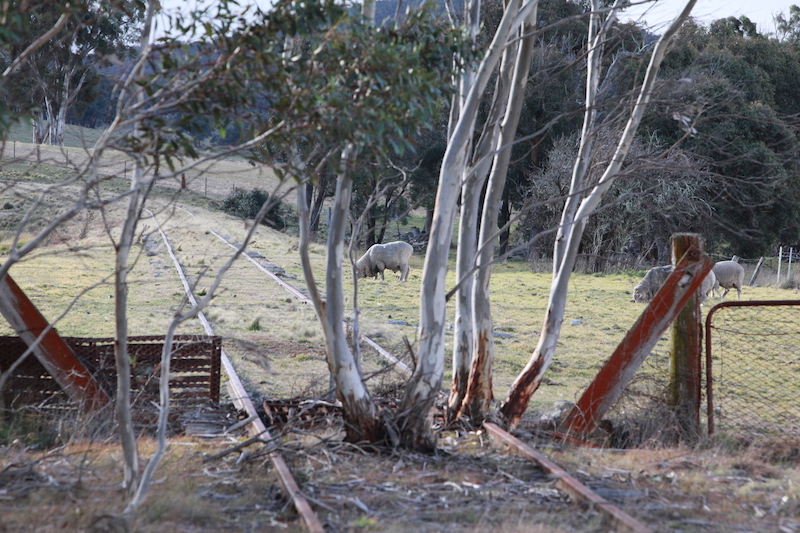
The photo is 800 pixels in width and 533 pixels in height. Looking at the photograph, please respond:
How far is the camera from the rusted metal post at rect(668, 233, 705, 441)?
6.77 metres

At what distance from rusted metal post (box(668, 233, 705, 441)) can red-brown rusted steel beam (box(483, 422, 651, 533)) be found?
1.66 metres

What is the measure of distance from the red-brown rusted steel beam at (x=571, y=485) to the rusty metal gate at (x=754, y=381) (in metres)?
1.81

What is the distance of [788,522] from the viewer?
4590mm

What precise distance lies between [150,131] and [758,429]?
6.36m

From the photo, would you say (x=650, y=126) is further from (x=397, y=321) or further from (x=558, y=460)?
(x=558, y=460)

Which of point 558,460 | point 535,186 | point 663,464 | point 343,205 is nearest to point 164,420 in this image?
point 343,205

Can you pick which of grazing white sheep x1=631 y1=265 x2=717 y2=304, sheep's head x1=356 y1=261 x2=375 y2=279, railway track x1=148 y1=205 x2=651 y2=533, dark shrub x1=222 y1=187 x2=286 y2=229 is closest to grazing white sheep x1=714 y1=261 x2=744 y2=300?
grazing white sheep x1=631 y1=265 x2=717 y2=304

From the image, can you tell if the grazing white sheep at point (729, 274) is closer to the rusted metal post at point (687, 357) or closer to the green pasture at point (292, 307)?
the green pasture at point (292, 307)

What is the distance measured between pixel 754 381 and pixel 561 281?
4421 millimetres

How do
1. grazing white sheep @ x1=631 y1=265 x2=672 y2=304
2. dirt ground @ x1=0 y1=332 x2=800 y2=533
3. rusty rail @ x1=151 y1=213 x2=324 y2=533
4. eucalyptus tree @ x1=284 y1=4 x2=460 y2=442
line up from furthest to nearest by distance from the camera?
1. grazing white sheep @ x1=631 y1=265 x2=672 y2=304
2. eucalyptus tree @ x1=284 y1=4 x2=460 y2=442
3. dirt ground @ x1=0 y1=332 x2=800 y2=533
4. rusty rail @ x1=151 y1=213 x2=324 y2=533

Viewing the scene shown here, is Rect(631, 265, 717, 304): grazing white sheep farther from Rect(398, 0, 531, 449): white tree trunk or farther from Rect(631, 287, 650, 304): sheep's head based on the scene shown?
Rect(398, 0, 531, 449): white tree trunk

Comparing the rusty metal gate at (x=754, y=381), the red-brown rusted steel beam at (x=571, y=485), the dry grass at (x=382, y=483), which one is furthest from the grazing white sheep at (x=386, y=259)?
the red-brown rusted steel beam at (x=571, y=485)

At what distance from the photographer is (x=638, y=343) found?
6867 millimetres

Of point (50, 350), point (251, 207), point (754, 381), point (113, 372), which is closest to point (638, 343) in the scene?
point (754, 381)
